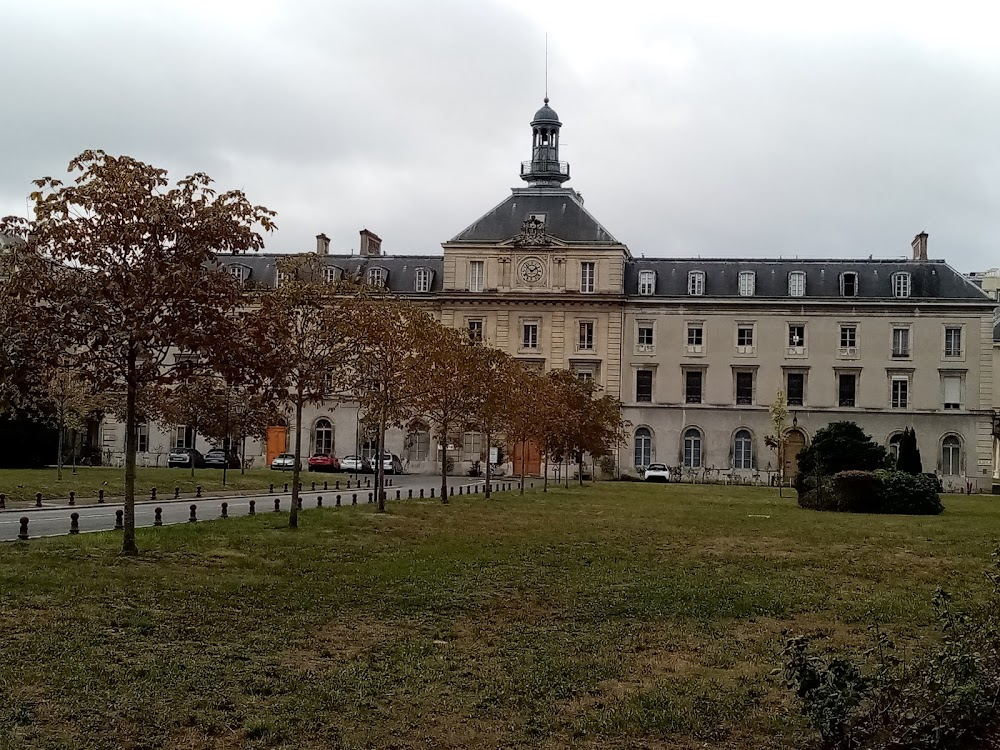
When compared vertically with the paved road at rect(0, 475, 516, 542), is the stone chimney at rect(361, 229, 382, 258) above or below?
above

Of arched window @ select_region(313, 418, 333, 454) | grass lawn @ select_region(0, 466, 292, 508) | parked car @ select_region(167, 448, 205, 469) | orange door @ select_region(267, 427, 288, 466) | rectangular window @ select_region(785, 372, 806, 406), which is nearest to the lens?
grass lawn @ select_region(0, 466, 292, 508)

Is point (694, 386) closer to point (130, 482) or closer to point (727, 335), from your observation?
point (727, 335)

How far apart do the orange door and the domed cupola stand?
22.0 m

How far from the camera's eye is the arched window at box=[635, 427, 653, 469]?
61.7 metres

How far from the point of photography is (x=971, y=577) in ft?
49.1

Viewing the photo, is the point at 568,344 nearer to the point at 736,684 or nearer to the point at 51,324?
the point at 51,324

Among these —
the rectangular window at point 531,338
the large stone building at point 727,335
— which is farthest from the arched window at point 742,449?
the rectangular window at point 531,338

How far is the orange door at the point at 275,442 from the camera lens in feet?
211

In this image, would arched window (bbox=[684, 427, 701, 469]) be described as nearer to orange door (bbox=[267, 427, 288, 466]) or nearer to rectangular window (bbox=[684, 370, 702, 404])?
rectangular window (bbox=[684, 370, 702, 404])

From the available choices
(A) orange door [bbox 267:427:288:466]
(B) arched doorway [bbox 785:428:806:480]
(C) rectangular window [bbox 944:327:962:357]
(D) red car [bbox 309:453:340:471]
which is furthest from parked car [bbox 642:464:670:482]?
(A) orange door [bbox 267:427:288:466]

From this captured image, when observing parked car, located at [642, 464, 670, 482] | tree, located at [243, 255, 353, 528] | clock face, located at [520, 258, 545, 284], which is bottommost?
parked car, located at [642, 464, 670, 482]

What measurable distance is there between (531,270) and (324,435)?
1608 cm

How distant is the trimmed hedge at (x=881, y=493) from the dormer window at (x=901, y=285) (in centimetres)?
3028

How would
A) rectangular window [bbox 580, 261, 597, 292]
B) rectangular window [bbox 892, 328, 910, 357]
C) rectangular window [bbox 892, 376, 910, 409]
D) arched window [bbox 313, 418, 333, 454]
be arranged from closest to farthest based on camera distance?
rectangular window [bbox 892, 376, 910, 409]
rectangular window [bbox 892, 328, 910, 357]
rectangular window [bbox 580, 261, 597, 292]
arched window [bbox 313, 418, 333, 454]
